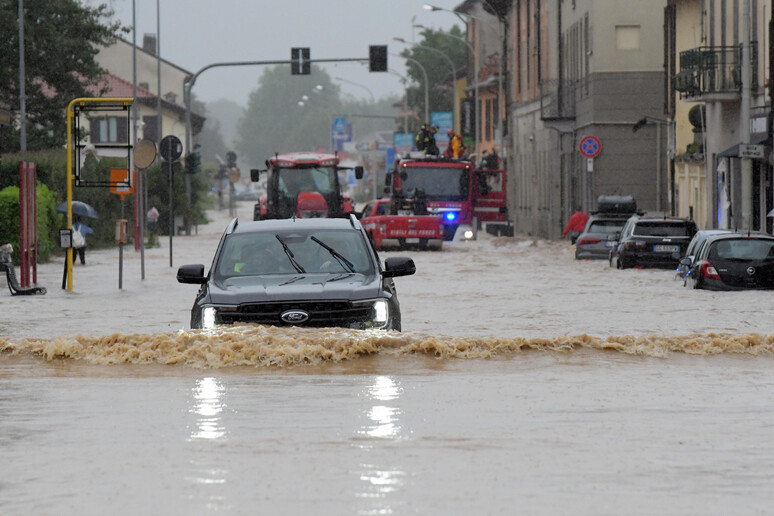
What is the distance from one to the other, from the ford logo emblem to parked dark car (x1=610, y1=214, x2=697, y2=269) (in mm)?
20104

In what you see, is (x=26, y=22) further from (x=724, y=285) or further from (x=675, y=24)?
(x=724, y=285)

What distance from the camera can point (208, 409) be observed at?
37.3ft

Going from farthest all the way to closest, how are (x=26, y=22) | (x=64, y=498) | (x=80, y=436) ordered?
(x=26, y=22), (x=80, y=436), (x=64, y=498)

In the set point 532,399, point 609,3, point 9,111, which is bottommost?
point 532,399

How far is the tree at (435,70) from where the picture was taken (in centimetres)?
12269

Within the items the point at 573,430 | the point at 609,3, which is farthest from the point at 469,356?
the point at 609,3

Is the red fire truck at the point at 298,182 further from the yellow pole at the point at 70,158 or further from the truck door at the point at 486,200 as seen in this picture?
the yellow pole at the point at 70,158

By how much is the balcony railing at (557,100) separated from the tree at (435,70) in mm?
54903

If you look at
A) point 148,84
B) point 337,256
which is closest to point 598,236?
point 337,256

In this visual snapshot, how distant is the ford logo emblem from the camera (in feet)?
41.9

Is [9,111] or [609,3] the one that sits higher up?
[609,3]

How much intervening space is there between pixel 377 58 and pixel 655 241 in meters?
23.2

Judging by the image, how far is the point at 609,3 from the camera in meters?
55.6

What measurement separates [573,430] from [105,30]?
47.5 m
